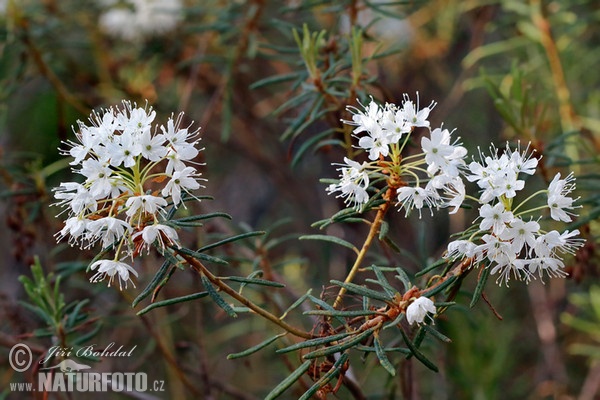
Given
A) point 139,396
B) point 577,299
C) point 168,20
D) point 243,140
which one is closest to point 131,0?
point 168,20

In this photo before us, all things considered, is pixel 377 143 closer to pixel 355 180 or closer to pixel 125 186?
pixel 355 180

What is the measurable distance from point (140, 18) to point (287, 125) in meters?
0.72

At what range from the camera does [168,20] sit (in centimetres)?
264

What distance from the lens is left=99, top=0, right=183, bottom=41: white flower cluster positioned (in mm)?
2580

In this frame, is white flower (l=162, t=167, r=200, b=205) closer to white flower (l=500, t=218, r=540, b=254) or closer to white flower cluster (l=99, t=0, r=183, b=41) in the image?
white flower (l=500, t=218, r=540, b=254)

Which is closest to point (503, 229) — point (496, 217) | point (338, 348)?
point (496, 217)

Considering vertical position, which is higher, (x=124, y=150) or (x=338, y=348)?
(x=124, y=150)

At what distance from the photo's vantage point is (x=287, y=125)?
277 cm

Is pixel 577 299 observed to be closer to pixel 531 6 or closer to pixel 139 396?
pixel 531 6

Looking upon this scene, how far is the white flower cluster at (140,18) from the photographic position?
2580 millimetres

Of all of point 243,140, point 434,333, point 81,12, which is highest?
point 81,12

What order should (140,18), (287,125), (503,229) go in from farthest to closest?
(287,125) < (140,18) < (503,229)

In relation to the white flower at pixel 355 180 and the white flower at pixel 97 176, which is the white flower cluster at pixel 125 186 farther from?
the white flower at pixel 355 180

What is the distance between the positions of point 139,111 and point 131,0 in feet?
5.99
